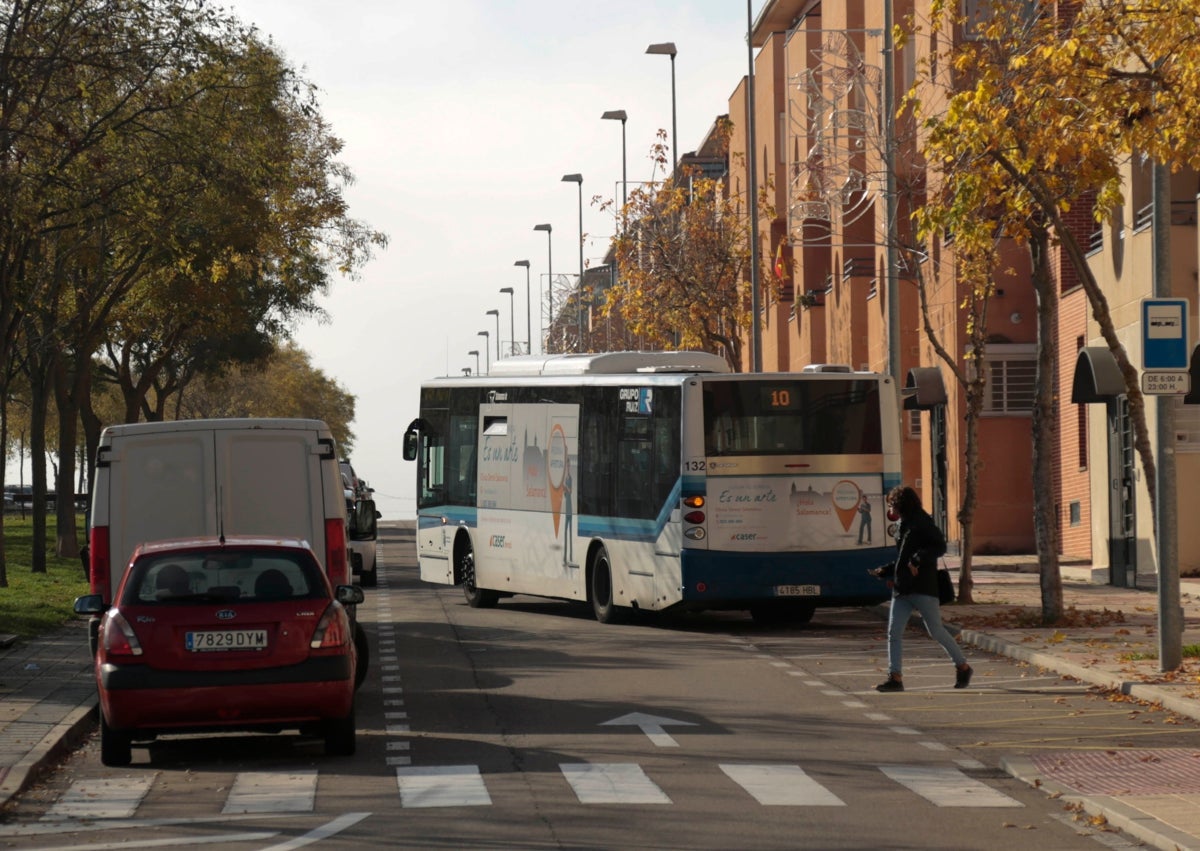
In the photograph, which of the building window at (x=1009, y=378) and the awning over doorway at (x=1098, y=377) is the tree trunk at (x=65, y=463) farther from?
the awning over doorway at (x=1098, y=377)

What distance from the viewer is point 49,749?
46.0 feet

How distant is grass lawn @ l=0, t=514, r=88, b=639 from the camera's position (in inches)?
1019

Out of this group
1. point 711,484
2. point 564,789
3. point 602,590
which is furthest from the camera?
point 602,590

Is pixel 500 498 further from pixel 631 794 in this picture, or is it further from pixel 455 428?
pixel 631 794

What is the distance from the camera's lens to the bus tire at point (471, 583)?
3011 cm

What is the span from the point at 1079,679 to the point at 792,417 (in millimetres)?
6975

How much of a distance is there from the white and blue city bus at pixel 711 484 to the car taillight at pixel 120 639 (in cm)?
1119

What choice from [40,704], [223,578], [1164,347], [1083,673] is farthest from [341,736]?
[1164,347]

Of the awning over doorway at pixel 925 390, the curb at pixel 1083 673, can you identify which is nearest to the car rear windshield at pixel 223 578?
the curb at pixel 1083 673

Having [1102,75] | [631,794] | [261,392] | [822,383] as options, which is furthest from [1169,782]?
[261,392]

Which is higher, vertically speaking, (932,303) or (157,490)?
(932,303)

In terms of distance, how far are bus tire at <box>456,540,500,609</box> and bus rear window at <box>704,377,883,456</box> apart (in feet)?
22.1

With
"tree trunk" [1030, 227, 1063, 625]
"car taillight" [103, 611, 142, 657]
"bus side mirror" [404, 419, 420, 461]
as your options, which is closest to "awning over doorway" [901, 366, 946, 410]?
"bus side mirror" [404, 419, 420, 461]

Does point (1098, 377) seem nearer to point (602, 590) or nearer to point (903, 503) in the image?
point (602, 590)
